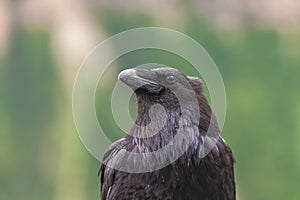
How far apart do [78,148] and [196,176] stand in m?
Result: 1.66

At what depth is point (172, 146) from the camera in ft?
5.19

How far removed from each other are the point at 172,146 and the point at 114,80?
1.49 metres

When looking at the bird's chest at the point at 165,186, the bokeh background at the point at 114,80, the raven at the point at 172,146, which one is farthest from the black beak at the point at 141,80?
the bokeh background at the point at 114,80

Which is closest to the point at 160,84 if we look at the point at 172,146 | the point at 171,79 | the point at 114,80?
the point at 171,79

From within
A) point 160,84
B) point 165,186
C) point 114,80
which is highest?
point 114,80

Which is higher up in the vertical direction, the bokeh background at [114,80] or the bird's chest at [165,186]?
the bokeh background at [114,80]

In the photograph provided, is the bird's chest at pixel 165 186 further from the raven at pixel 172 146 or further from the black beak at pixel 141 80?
the black beak at pixel 141 80

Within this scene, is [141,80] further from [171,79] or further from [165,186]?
[165,186]

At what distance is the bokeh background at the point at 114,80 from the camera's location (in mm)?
3141

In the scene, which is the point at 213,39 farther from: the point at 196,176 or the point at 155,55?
the point at 196,176

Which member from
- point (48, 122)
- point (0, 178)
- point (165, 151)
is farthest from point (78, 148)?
point (165, 151)

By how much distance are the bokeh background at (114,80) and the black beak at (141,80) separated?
1.49 m

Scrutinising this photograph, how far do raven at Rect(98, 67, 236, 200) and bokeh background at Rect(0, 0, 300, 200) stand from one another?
57.8 inches

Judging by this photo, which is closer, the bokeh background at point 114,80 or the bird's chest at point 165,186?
the bird's chest at point 165,186
